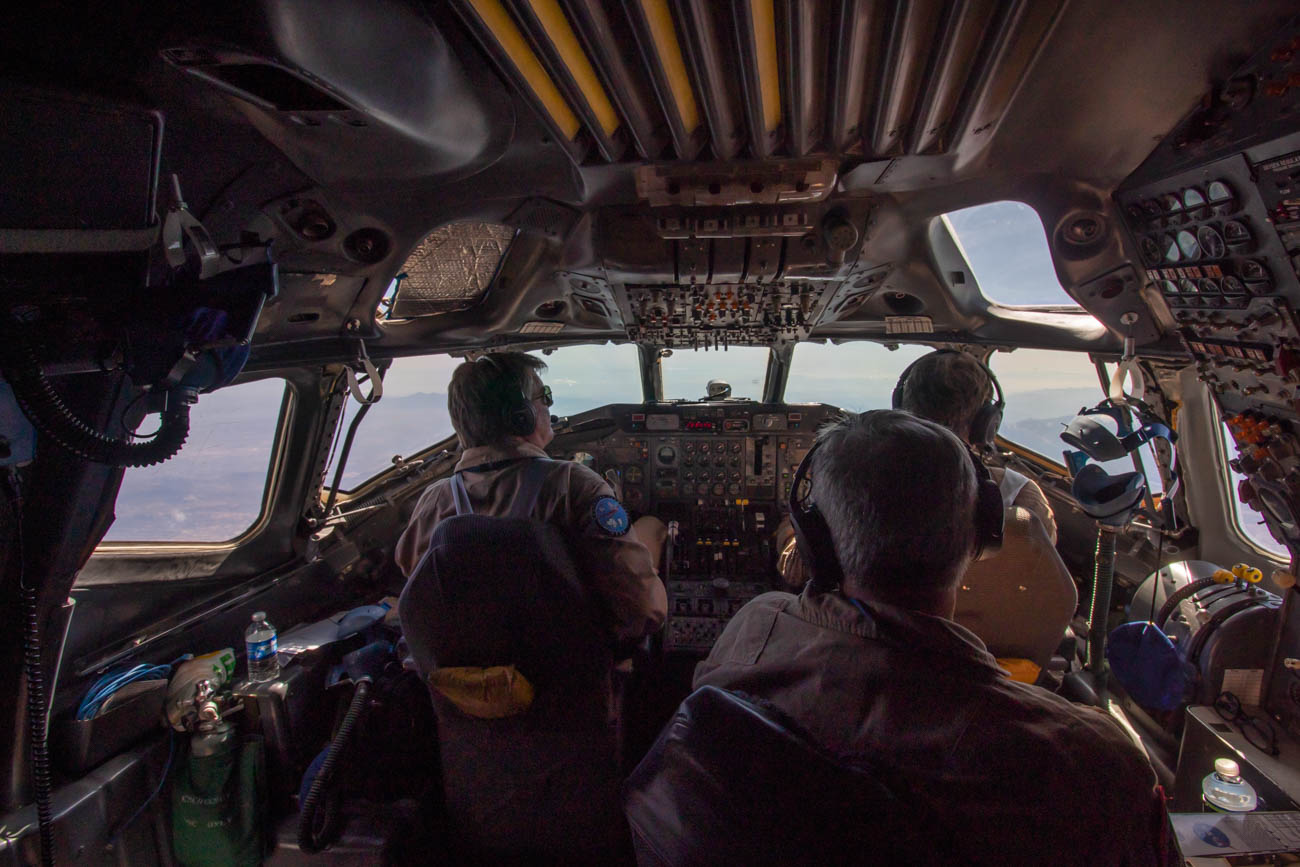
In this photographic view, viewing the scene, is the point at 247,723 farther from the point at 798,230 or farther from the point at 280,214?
the point at 798,230

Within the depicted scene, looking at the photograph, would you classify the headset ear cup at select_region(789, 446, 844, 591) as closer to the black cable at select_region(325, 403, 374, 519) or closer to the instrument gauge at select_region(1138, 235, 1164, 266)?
the instrument gauge at select_region(1138, 235, 1164, 266)

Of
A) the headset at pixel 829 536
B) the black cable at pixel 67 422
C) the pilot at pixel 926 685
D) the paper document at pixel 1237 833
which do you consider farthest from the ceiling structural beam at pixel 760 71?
the paper document at pixel 1237 833

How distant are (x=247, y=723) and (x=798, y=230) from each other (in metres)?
2.61

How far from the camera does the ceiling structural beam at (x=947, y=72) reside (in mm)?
931

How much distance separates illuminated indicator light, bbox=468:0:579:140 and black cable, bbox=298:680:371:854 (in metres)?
1.91

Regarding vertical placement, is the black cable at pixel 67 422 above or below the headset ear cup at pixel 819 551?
above

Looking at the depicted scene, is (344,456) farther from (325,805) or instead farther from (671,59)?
(671,59)

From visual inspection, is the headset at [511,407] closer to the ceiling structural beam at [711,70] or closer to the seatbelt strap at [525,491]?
the seatbelt strap at [525,491]

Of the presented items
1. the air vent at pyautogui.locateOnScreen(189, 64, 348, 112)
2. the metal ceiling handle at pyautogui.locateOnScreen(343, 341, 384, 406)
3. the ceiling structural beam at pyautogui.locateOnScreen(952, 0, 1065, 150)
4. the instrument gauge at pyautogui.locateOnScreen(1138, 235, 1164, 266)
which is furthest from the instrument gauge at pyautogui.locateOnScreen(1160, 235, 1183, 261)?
the metal ceiling handle at pyautogui.locateOnScreen(343, 341, 384, 406)

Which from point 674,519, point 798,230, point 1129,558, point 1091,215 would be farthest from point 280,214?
point 1129,558

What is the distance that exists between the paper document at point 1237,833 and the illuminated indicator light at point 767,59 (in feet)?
6.44

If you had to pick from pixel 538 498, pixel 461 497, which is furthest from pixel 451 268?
pixel 538 498

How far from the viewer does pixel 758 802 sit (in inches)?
24.5

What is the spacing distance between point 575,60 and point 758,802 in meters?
1.20
